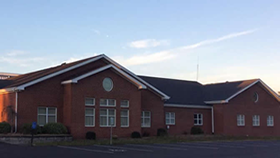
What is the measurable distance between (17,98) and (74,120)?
14.4ft

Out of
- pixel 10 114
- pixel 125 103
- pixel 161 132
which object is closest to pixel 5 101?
pixel 10 114

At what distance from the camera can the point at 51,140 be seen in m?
27.8

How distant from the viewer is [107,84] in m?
33.5

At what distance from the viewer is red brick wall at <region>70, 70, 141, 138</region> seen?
31453 millimetres

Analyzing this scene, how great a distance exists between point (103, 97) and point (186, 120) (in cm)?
1231

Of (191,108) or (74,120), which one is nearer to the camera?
(74,120)

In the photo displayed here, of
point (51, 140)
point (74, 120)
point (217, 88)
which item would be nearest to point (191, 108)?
point (217, 88)

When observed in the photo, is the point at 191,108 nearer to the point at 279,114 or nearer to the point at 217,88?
the point at 217,88

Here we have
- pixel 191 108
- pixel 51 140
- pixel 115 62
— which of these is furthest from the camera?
pixel 191 108

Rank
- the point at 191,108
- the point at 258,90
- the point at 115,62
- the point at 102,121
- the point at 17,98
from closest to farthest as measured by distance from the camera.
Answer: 1. the point at 17,98
2. the point at 102,121
3. the point at 115,62
4. the point at 191,108
5. the point at 258,90

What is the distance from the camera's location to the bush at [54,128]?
2948 centimetres

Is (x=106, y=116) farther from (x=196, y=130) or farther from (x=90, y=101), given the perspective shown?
(x=196, y=130)

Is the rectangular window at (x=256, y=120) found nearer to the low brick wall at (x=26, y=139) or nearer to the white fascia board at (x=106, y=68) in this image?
the white fascia board at (x=106, y=68)

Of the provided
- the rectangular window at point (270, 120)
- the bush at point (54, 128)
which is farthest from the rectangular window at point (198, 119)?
the bush at point (54, 128)
